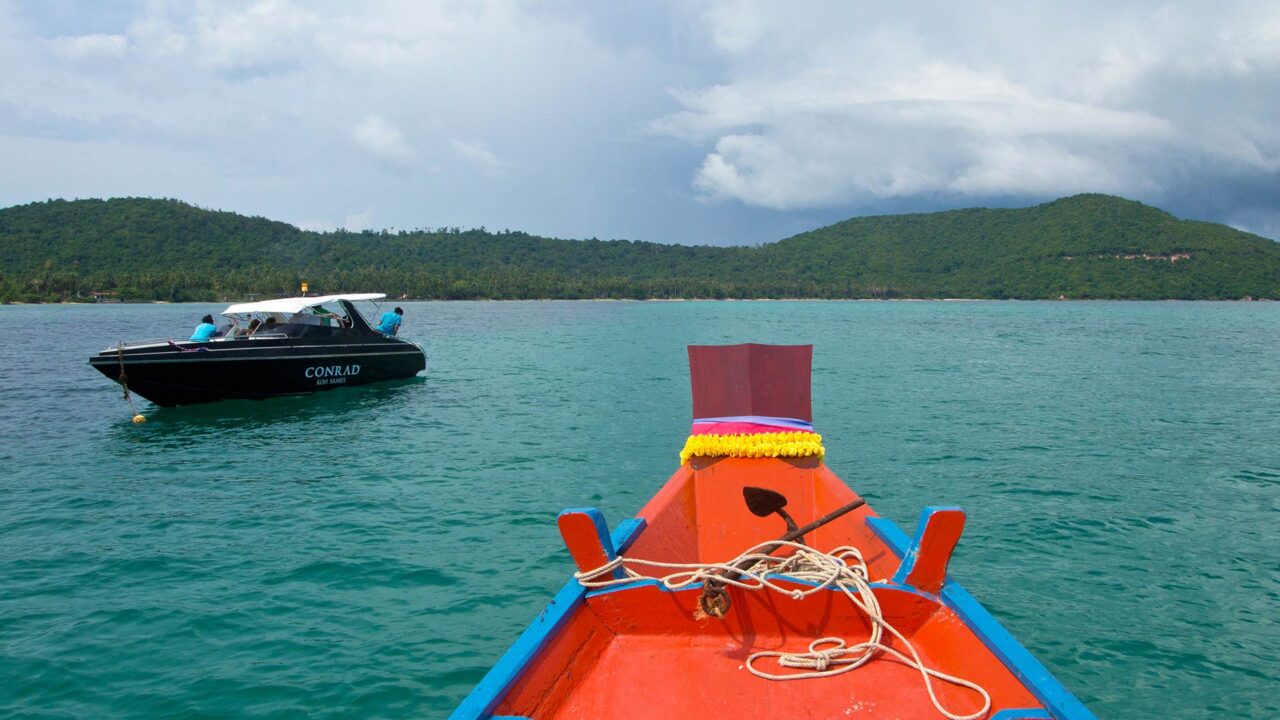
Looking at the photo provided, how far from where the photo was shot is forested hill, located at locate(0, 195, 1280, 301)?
10475 centimetres

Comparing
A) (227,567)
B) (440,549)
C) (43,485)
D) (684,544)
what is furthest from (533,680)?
(43,485)

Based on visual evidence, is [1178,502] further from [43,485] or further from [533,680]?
[43,485]

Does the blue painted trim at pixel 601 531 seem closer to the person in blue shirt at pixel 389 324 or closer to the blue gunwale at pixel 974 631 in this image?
the blue gunwale at pixel 974 631

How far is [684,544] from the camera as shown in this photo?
6.12 meters

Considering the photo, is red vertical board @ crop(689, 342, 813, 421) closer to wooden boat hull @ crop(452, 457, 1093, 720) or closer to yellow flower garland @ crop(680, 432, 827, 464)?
yellow flower garland @ crop(680, 432, 827, 464)

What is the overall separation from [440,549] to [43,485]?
7178mm

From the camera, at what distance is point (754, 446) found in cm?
697

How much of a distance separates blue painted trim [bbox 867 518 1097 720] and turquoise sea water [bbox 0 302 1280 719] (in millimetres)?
2381

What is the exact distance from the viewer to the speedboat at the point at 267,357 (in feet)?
53.9

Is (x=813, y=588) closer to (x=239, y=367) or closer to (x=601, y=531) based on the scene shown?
(x=601, y=531)

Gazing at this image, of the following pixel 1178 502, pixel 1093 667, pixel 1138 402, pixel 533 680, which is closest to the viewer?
pixel 533 680

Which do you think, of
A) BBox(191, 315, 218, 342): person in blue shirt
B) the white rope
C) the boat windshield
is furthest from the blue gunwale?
BBox(191, 315, 218, 342): person in blue shirt

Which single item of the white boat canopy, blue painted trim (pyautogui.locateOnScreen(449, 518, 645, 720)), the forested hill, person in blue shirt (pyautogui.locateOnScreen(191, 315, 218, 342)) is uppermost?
the forested hill

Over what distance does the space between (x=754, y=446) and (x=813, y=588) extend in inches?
115
